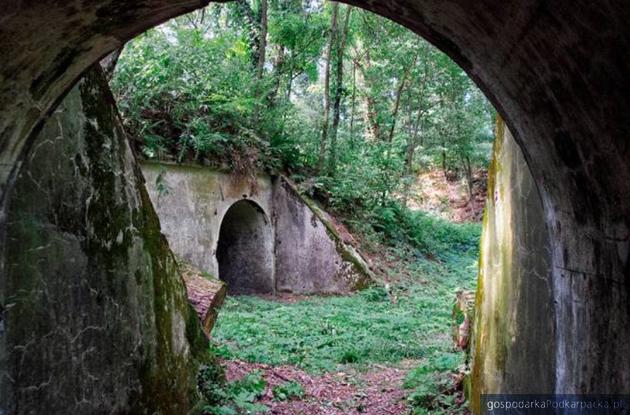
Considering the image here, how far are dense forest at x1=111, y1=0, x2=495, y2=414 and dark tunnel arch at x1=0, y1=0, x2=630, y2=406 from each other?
3.18 m

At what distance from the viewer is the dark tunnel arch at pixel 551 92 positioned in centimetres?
171

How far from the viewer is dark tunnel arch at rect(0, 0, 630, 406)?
1709 mm

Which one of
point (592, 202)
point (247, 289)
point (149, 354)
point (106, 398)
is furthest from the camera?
point (247, 289)

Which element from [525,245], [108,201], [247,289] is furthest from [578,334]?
[247,289]

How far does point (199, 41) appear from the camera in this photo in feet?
35.4

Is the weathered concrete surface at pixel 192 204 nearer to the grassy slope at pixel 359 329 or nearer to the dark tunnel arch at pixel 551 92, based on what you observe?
the grassy slope at pixel 359 329

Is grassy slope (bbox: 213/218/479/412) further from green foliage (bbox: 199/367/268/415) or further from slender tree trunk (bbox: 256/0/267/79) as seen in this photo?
slender tree trunk (bbox: 256/0/267/79)

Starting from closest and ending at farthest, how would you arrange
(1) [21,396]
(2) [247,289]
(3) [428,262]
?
(1) [21,396], (2) [247,289], (3) [428,262]

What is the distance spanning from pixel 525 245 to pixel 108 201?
2805 mm

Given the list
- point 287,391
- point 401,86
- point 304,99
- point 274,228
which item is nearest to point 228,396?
point 287,391

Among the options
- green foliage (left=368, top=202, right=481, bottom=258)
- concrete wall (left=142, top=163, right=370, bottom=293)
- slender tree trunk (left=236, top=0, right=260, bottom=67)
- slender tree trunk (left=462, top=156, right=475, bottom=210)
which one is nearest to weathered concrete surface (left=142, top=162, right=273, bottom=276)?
concrete wall (left=142, top=163, right=370, bottom=293)

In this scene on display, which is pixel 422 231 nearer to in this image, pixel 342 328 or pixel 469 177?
pixel 469 177

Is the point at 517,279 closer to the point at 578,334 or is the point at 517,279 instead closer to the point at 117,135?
the point at 578,334

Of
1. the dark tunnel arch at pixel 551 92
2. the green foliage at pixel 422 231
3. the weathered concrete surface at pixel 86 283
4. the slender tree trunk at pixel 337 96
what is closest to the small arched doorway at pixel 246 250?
the slender tree trunk at pixel 337 96
